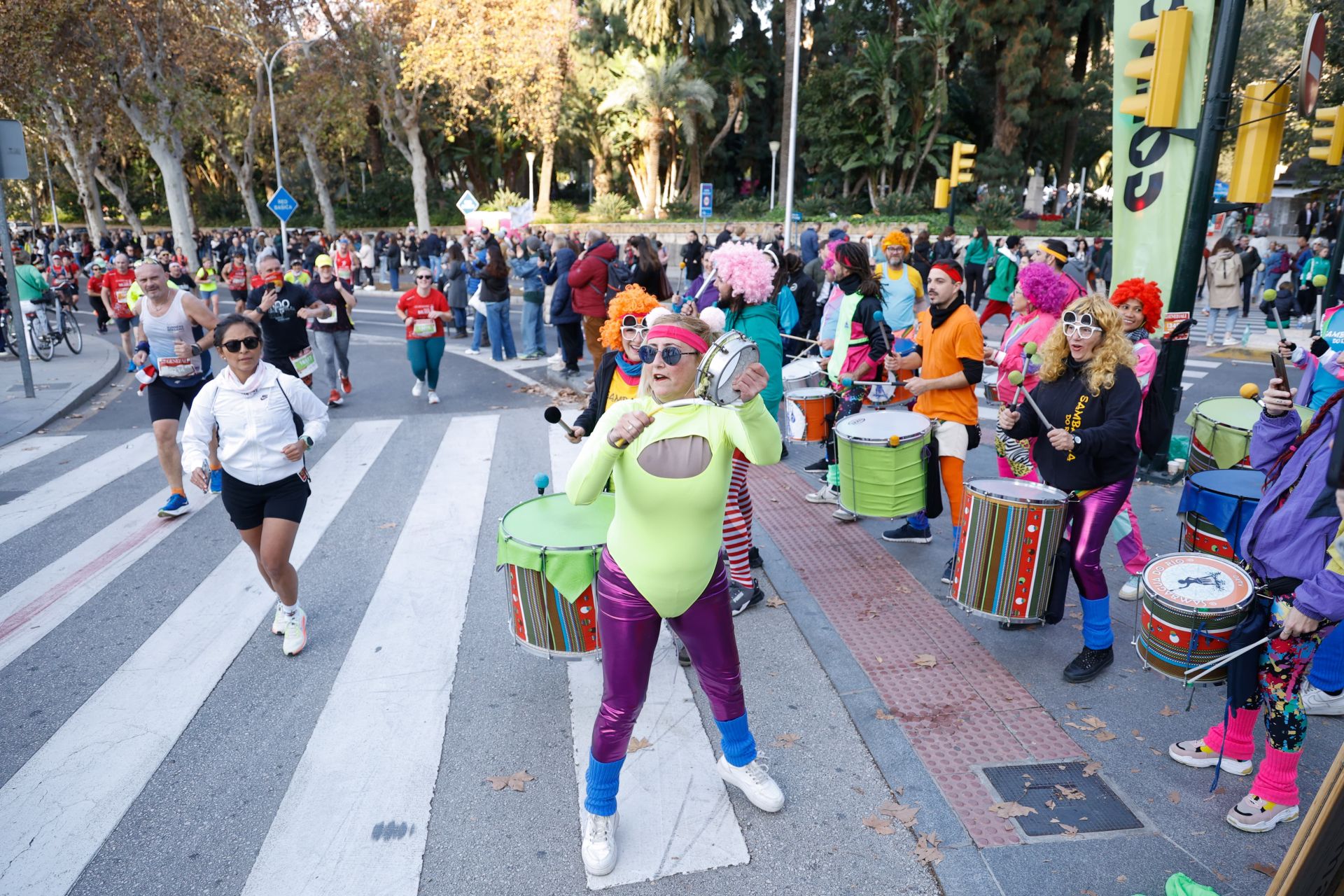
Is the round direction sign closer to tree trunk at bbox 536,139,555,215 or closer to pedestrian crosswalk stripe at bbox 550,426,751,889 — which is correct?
pedestrian crosswalk stripe at bbox 550,426,751,889

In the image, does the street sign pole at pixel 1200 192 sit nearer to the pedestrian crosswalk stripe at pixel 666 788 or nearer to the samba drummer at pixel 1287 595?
the samba drummer at pixel 1287 595

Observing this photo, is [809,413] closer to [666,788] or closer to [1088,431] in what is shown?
[1088,431]

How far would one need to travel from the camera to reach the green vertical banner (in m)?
7.13

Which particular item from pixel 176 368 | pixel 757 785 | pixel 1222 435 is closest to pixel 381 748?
pixel 757 785

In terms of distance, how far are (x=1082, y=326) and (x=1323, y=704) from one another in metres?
2.16

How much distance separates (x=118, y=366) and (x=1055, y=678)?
15436mm

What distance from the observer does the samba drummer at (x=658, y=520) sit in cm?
299

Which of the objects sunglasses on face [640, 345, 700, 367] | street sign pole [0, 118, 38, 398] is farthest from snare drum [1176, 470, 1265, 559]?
street sign pole [0, 118, 38, 398]

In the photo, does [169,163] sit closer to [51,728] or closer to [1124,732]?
[51,728]

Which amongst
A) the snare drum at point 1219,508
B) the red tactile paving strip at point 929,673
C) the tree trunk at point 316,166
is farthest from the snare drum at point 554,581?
the tree trunk at point 316,166

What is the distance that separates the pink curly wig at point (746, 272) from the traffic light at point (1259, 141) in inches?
158

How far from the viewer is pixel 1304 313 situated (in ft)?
57.4

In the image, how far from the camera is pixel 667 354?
2984 millimetres

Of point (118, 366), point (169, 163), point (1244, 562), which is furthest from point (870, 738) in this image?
point (169, 163)
